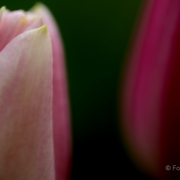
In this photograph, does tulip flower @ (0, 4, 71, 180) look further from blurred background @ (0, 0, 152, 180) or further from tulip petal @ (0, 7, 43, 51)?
blurred background @ (0, 0, 152, 180)

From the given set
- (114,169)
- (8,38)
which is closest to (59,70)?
(8,38)

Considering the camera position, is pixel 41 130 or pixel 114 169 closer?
pixel 41 130

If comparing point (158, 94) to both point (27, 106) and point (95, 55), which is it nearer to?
point (27, 106)

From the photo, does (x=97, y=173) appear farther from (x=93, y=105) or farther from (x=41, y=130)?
(x=41, y=130)

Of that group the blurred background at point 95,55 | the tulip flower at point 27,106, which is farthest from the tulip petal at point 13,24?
the blurred background at point 95,55

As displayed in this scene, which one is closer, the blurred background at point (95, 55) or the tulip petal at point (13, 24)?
the tulip petal at point (13, 24)

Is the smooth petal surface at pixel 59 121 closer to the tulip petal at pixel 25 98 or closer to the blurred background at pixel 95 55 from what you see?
the tulip petal at pixel 25 98
